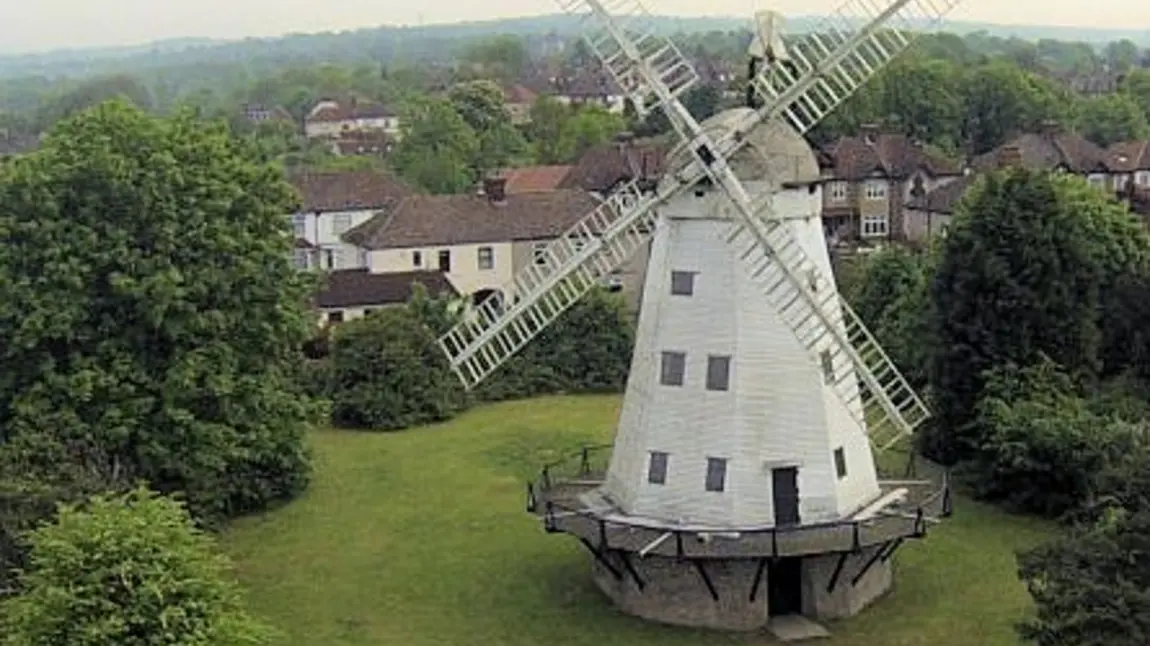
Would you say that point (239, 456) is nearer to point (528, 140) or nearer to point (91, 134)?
point (91, 134)

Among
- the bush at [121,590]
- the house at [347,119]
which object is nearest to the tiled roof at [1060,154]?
the bush at [121,590]

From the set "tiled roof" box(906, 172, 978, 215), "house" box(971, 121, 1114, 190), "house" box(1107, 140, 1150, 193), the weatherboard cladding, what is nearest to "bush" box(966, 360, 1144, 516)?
the weatherboard cladding

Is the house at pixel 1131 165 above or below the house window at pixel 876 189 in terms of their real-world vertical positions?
above

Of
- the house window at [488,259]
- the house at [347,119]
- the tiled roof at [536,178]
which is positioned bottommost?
the house at [347,119]

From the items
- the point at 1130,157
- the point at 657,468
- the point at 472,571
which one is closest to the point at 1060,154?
the point at 1130,157

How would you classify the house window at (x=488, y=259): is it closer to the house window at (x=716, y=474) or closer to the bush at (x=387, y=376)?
the bush at (x=387, y=376)

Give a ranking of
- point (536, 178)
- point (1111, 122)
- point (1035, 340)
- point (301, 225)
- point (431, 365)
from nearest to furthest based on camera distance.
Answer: point (1035, 340)
point (431, 365)
point (301, 225)
point (536, 178)
point (1111, 122)

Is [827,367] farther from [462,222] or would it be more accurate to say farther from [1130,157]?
[1130,157]
